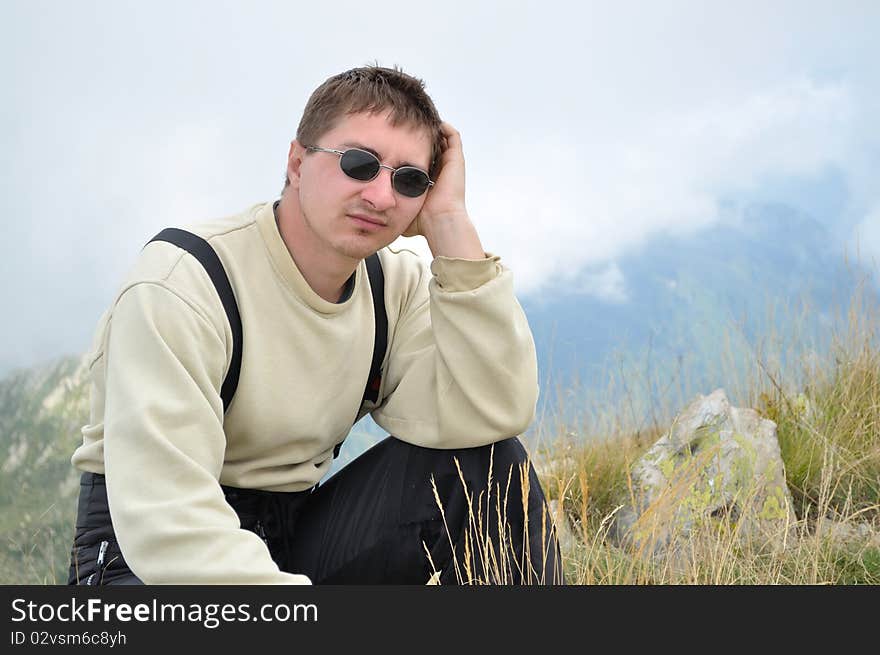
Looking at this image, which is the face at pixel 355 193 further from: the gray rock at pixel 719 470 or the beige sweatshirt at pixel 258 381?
the gray rock at pixel 719 470

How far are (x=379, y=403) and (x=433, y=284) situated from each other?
1.71ft

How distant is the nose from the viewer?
288 cm

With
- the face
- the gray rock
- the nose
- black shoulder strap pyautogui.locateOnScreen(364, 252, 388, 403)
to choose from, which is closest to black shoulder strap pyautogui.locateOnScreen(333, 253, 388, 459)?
black shoulder strap pyautogui.locateOnScreen(364, 252, 388, 403)

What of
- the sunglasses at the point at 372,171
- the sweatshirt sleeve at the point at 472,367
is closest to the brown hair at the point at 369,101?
the sunglasses at the point at 372,171

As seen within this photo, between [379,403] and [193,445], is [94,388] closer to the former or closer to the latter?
[193,445]

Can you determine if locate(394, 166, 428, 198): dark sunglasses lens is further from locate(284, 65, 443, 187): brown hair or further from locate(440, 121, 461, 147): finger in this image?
locate(440, 121, 461, 147): finger

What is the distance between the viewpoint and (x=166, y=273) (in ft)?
8.30

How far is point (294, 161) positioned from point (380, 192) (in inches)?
15.3

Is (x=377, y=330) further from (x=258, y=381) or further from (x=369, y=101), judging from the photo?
(x=369, y=101)

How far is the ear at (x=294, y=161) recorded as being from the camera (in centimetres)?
306

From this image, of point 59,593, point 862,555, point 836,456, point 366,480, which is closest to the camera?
point 59,593

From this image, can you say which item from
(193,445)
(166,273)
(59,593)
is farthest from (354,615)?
A: (166,273)

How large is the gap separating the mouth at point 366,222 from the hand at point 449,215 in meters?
0.28

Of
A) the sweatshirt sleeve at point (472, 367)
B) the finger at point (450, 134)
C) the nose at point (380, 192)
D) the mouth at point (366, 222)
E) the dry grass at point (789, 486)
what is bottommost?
the dry grass at point (789, 486)
